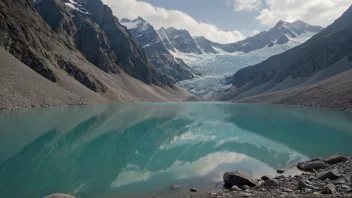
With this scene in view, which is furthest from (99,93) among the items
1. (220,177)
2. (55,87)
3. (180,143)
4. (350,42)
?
(350,42)

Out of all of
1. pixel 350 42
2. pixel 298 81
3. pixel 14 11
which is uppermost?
pixel 350 42

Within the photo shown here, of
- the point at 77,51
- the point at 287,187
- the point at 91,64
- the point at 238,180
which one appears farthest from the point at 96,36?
the point at 287,187

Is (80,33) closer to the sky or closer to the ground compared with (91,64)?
closer to the sky

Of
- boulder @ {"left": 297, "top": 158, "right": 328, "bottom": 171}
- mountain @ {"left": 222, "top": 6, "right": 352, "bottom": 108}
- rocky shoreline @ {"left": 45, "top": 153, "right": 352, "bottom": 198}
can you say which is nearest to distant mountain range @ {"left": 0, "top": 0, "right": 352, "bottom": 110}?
mountain @ {"left": 222, "top": 6, "right": 352, "bottom": 108}

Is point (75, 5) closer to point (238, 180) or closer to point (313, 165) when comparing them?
point (313, 165)

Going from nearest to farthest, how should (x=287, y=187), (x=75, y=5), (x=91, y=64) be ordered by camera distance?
1. (x=287, y=187)
2. (x=91, y=64)
3. (x=75, y=5)

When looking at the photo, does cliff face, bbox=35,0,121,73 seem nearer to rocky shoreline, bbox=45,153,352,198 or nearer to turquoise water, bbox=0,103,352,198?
turquoise water, bbox=0,103,352,198

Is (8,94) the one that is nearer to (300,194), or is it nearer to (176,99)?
(300,194)

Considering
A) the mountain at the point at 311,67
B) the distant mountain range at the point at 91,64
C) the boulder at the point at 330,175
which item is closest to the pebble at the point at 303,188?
the boulder at the point at 330,175

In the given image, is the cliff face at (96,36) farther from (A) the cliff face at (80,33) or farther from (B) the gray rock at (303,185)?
(B) the gray rock at (303,185)
